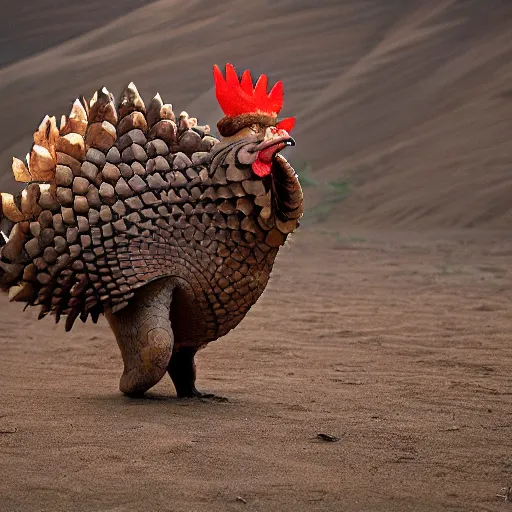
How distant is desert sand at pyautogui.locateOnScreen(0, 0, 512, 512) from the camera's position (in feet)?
12.5

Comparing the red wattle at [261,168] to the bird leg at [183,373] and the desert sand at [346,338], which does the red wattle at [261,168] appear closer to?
the desert sand at [346,338]

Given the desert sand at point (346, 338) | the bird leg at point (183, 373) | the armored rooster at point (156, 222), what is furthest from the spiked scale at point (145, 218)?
the desert sand at point (346, 338)

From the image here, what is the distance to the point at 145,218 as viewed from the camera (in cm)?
515

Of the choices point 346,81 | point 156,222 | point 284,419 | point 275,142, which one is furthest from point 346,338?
point 346,81

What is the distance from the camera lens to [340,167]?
79.0 feet

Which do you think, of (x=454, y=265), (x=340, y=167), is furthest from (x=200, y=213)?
(x=340, y=167)

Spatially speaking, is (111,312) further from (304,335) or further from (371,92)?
(371,92)

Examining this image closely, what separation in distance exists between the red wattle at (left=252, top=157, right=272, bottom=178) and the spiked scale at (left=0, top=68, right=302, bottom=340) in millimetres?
39

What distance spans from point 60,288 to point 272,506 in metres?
2.16

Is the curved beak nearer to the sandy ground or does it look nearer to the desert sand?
the desert sand

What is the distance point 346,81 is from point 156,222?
23.9 m

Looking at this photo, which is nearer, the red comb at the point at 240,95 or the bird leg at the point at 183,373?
the red comb at the point at 240,95

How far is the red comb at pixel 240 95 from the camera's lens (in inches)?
203

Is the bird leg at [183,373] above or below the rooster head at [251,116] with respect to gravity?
below
